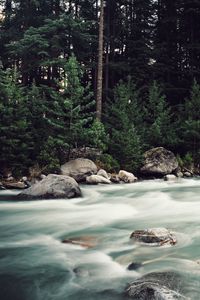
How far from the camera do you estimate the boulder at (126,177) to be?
18.4 metres

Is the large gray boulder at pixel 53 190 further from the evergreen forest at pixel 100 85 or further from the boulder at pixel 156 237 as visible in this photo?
the boulder at pixel 156 237

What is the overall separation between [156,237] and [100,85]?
15755mm

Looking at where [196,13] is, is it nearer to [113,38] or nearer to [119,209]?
[113,38]

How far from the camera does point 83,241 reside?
27.7ft

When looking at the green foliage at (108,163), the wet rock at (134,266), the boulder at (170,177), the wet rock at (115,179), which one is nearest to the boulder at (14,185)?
the wet rock at (115,179)

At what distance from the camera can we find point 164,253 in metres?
7.19

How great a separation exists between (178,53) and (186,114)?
9.51 metres

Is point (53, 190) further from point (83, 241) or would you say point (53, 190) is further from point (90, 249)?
point (90, 249)

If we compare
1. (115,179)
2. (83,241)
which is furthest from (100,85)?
(83,241)

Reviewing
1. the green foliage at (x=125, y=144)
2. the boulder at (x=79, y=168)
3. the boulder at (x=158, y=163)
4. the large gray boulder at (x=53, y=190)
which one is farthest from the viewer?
the boulder at (x=158, y=163)

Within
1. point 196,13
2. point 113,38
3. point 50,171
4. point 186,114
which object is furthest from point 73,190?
point 196,13

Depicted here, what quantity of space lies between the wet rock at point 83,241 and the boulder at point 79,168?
8867mm

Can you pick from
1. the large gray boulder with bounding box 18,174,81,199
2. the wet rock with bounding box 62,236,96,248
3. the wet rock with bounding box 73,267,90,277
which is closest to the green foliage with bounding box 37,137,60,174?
the large gray boulder with bounding box 18,174,81,199

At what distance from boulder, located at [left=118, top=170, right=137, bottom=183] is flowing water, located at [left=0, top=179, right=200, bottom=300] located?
3.51 m
